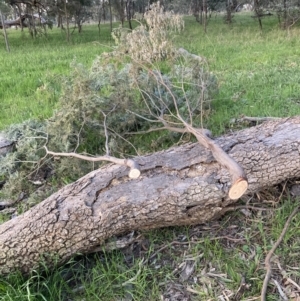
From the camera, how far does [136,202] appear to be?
9.13 ft

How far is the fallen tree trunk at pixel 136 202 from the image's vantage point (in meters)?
2.76

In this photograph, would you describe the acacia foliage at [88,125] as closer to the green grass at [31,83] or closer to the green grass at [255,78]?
the green grass at [31,83]

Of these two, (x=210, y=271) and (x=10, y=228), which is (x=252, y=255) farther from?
(x=10, y=228)

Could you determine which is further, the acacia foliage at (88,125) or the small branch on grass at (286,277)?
the acacia foliage at (88,125)

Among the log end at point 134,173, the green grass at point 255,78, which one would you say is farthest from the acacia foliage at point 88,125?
the log end at point 134,173

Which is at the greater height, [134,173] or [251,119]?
[134,173]

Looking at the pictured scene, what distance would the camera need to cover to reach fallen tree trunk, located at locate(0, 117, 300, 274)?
2.76 meters

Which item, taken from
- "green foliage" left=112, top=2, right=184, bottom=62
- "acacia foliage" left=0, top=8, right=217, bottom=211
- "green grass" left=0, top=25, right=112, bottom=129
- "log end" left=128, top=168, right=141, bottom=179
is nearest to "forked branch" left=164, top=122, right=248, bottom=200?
"log end" left=128, top=168, right=141, bottom=179

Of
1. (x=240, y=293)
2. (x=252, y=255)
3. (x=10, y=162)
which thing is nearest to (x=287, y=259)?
(x=252, y=255)

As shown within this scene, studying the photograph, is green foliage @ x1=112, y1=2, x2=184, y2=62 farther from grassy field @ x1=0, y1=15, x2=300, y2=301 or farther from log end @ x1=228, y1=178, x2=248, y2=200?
log end @ x1=228, y1=178, x2=248, y2=200

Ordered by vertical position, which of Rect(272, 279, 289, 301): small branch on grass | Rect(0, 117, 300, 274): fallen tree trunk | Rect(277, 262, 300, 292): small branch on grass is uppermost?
Rect(0, 117, 300, 274): fallen tree trunk

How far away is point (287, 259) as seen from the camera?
2.67 m

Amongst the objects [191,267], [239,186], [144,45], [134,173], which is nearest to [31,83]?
[144,45]

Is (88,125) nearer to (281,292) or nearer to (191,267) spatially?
(191,267)
